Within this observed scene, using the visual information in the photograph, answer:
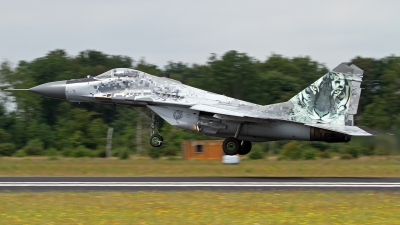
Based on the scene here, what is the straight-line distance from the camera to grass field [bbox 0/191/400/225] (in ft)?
41.3

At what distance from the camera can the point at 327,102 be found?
25.7 meters

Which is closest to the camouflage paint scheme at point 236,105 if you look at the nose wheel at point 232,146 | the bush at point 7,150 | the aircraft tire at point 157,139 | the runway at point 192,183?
the nose wheel at point 232,146

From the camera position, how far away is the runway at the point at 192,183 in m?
17.8

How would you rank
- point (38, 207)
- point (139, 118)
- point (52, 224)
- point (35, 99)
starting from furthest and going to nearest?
point (35, 99), point (139, 118), point (38, 207), point (52, 224)

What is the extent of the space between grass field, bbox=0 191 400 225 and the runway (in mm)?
1406

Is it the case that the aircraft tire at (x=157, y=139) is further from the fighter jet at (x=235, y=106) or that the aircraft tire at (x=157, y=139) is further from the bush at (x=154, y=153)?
the bush at (x=154, y=153)

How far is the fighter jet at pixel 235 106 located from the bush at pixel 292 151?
8.26m

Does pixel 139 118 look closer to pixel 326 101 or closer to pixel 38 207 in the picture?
pixel 326 101

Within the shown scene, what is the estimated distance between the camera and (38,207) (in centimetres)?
1395

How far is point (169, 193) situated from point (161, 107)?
1054 centimetres

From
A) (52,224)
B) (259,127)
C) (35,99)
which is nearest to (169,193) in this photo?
(52,224)

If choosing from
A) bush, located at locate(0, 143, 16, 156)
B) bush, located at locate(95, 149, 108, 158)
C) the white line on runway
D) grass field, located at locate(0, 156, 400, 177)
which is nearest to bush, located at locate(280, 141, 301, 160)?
grass field, located at locate(0, 156, 400, 177)

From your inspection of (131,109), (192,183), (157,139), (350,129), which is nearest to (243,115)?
(157,139)

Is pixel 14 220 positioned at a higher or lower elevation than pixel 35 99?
lower
